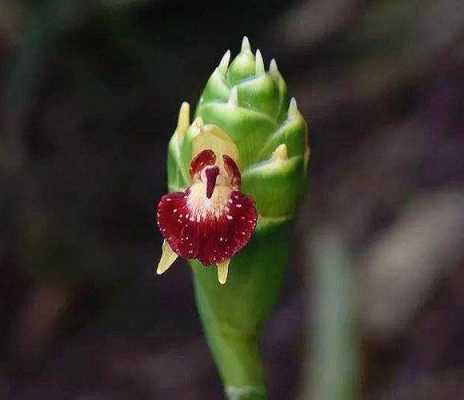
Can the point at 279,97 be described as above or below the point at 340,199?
above

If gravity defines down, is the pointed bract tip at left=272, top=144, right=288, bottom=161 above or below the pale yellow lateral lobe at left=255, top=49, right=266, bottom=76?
below

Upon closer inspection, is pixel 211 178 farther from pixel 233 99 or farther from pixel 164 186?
pixel 164 186

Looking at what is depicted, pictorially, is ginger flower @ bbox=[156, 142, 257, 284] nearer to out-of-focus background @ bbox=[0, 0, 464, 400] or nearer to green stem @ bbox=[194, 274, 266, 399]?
green stem @ bbox=[194, 274, 266, 399]

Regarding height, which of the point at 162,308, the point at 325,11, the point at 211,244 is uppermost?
the point at 211,244

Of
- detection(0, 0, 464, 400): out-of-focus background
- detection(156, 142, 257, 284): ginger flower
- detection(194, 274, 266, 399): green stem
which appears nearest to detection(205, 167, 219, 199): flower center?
detection(156, 142, 257, 284): ginger flower

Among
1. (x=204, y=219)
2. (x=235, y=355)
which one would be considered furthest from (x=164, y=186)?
(x=204, y=219)

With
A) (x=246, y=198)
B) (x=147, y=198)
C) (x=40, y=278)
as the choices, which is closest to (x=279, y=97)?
(x=246, y=198)

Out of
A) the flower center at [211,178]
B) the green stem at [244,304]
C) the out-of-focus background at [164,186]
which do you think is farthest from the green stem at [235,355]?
the out-of-focus background at [164,186]

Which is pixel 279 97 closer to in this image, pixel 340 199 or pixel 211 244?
pixel 211 244

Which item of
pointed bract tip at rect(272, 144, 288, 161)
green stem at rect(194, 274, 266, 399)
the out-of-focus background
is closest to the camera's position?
pointed bract tip at rect(272, 144, 288, 161)
